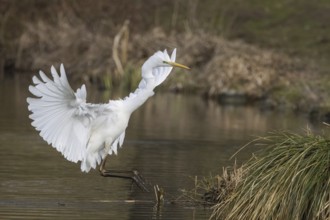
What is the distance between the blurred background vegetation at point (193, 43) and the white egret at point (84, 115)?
1725 centimetres

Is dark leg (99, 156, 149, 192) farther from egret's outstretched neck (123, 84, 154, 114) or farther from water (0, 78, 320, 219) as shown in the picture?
egret's outstretched neck (123, 84, 154, 114)

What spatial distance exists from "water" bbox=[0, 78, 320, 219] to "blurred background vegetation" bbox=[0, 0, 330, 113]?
452cm

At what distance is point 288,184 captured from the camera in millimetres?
11430

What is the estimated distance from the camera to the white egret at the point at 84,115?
1334 cm

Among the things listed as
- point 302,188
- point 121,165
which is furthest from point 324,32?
point 302,188

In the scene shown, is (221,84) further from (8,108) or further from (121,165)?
(121,165)

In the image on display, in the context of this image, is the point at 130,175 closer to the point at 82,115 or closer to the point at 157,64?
the point at 82,115

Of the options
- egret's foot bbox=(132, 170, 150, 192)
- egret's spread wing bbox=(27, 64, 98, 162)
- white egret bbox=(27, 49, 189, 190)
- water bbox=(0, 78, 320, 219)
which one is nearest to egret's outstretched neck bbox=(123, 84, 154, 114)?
white egret bbox=(27, 49, 189, 190)

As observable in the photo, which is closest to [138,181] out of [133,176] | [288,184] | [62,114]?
[133,176]

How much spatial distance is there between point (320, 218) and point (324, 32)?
44.7 meters

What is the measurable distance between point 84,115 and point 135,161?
5.03 meters

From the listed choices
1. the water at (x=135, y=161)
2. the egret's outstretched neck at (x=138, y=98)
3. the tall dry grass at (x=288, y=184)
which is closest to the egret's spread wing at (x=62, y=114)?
the egret's outstretched neck at (x=138, y=98)

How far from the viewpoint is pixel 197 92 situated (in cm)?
3991

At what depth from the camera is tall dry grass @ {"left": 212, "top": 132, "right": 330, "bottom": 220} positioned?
11.2 metres
